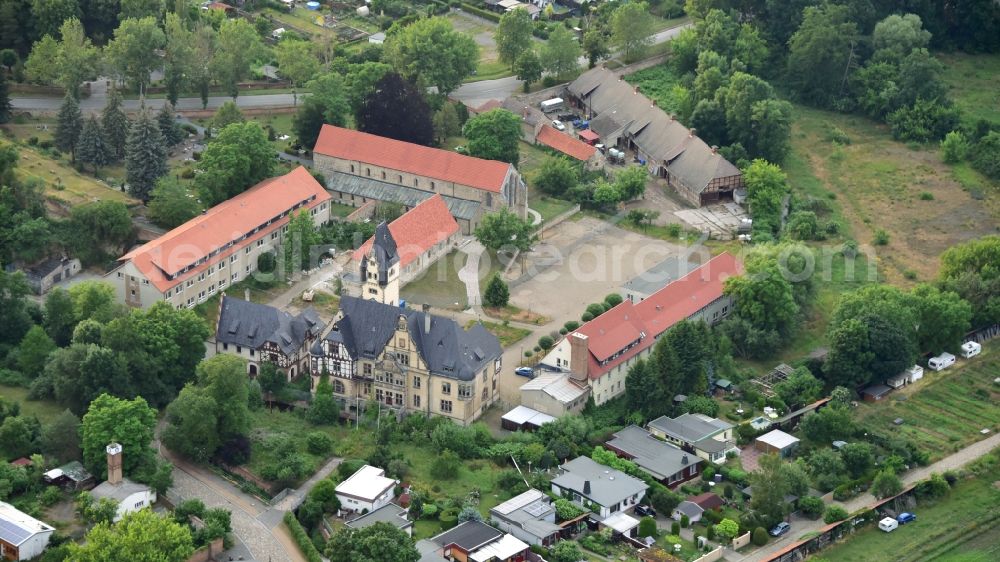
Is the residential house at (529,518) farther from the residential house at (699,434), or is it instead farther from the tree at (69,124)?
the tree at (69,124)

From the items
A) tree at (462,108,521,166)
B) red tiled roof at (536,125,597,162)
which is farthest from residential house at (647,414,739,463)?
red tiled roof at (536,125,597,162)

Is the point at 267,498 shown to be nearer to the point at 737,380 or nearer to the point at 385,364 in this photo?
the point at 385,364

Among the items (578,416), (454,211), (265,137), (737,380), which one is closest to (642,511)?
(578,416)

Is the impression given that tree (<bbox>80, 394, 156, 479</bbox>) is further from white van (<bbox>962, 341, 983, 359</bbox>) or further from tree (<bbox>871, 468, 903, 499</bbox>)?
white van (<bbox>962, 341, 983, 359</bbox>)

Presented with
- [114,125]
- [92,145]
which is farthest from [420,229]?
[92,145]

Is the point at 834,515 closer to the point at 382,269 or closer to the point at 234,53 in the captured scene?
the point at 382,269
